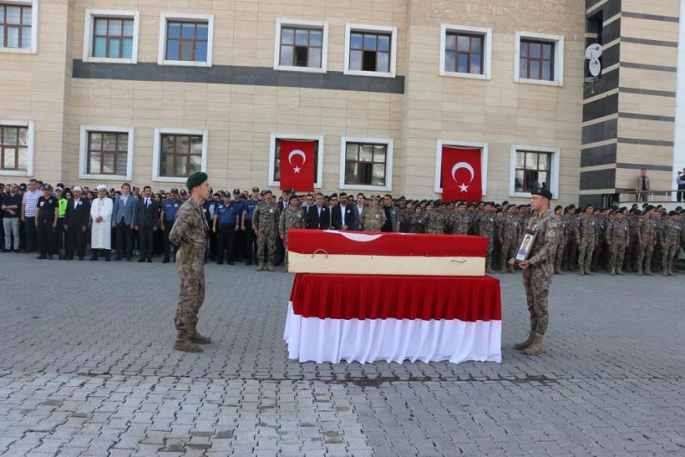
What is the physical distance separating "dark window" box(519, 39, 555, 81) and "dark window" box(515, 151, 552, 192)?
9.54 feet

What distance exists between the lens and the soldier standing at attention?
21.2ft

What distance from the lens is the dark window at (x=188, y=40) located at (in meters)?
18.9

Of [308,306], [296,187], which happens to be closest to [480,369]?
[308,306]

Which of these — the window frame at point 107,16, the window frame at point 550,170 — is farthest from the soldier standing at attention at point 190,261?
the window frame at point 550,170

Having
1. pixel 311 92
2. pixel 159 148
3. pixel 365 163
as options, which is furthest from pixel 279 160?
pixel 159 148

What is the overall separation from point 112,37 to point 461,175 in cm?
1310

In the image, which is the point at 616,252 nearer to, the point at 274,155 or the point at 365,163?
the point at 365,163

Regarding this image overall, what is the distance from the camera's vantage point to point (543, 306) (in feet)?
22.3

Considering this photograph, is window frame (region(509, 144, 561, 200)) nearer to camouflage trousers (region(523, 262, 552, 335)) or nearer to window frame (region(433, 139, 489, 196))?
window frame (region(433, 139, 489, 196))

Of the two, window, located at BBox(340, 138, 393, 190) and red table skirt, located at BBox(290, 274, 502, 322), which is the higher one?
window, located at BBox(340, 138, 393, 190)

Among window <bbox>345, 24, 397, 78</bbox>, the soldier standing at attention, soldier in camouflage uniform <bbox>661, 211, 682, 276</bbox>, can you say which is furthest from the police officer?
soldier in camouflage uniform <bbox>661, 211, 682, 276</bbox>

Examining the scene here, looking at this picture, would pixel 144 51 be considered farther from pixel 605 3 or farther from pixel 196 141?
pixel 605 3

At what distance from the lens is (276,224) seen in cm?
1477

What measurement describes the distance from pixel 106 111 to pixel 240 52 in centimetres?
506
